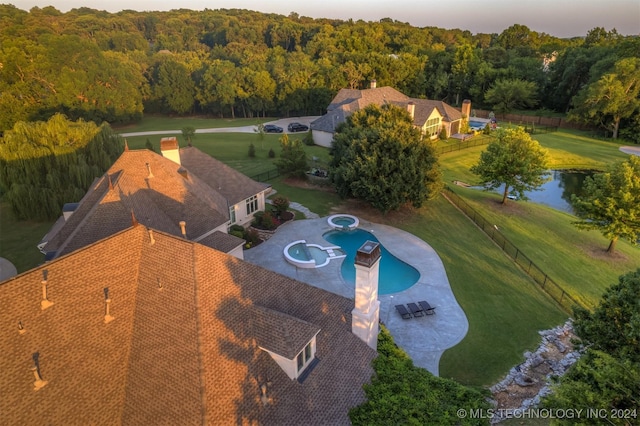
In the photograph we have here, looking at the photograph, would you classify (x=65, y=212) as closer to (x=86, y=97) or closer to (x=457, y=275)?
(x=457, y=275)

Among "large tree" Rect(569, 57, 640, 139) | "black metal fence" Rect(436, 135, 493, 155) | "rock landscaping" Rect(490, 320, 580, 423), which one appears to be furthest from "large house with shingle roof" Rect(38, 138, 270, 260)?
"large tree" Rect(569, 57, 640, 139)

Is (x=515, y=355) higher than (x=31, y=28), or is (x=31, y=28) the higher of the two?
(x=31, y=28)

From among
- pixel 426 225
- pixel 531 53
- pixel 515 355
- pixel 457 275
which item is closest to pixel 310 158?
pixel 426 225

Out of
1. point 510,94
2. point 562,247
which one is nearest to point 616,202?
point 562,247

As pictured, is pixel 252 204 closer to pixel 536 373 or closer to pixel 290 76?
pixel 536 373

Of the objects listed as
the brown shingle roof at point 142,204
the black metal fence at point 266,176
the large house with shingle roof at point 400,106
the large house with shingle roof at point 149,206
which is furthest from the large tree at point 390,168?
the large house with shingle roof at point 400,106
